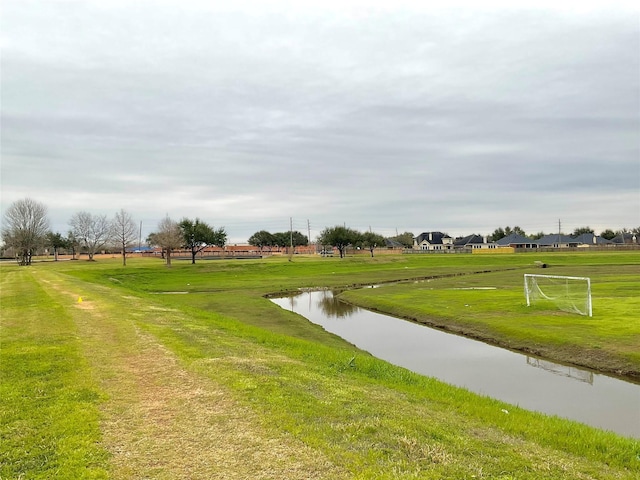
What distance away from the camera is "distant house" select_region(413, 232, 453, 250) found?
176250 mm

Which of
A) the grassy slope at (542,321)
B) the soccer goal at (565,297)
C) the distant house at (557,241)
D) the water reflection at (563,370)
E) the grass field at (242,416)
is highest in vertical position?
the distant house at (557,241)

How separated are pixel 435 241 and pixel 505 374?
6593 inches

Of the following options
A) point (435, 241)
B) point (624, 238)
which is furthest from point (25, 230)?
point (624, 238)

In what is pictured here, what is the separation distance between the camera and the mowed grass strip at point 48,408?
5770 mm

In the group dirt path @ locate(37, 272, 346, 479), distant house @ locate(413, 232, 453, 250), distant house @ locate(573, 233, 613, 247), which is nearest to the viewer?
dirt path @ locate(37, 272, 346, 479)

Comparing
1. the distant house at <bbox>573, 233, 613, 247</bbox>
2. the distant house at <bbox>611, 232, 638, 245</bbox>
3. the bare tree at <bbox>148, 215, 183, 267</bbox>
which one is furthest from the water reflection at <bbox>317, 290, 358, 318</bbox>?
the distant house at <bbox>611, 232, 638, 245</bbox>

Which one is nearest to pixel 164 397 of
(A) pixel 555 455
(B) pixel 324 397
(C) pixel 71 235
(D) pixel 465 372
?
(B) pixel 324 397

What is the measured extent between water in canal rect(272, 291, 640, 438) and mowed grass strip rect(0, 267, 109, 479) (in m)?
9.81

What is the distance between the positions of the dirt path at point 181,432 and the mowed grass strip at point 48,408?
0.26 m

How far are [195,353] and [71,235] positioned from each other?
122 metres

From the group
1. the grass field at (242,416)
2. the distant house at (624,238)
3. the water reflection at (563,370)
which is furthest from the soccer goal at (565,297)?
the distant house at (624,238)

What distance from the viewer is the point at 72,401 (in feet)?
26.3

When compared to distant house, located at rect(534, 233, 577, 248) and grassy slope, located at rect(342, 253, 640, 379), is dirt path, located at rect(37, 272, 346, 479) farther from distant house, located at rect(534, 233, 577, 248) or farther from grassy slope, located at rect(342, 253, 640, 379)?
distant house, located at rect(534, 233, 577, 248)

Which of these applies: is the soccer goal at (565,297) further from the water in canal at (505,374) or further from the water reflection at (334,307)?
the water reflection at (334,307)
